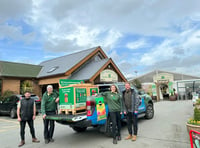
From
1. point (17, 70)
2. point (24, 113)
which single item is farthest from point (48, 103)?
point (17, 70)

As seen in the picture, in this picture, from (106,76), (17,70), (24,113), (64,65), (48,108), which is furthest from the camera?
(64,65)

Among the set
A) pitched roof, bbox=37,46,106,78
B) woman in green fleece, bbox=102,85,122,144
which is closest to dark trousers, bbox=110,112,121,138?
woman in green fleece, bbox=102,85,122,144

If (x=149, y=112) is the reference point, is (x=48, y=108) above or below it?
above

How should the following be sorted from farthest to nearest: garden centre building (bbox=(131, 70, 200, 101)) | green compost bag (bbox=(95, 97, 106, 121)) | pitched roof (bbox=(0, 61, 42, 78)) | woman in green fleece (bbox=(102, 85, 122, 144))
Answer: garden centre building (bbox=(131, 70, 200, 101)), pitched roof (bbox=(0, 61, 42, 78)), woman in green fleece (bbox=(102, 85, 122, 144)), green compost bag (bbox=(95, 97, 106, 121))

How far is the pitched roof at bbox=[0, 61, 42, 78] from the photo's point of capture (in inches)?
634

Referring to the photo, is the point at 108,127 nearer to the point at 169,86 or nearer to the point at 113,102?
the point at 113,102

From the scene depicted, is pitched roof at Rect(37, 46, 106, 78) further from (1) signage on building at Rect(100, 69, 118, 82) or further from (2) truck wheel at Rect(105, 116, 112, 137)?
(2) truck wheel at Rect(105, 116, 112, 137)

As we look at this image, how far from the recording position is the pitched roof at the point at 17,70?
16.1 meters

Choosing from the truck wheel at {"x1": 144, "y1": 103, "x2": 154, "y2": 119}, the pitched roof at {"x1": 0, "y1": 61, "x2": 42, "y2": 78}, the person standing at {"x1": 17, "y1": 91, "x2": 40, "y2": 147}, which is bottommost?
the truck wheel at {"x1": 144, "y1": 103, "x2": 154, "y2": 119}

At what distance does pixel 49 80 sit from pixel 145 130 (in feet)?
43.5

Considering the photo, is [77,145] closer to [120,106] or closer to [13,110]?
[120,106]

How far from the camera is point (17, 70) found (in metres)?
17.5

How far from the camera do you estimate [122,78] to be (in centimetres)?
1991

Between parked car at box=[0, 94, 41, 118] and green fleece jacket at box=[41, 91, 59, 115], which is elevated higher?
green fleece jacket at box=[41, 91, 59, 115]
